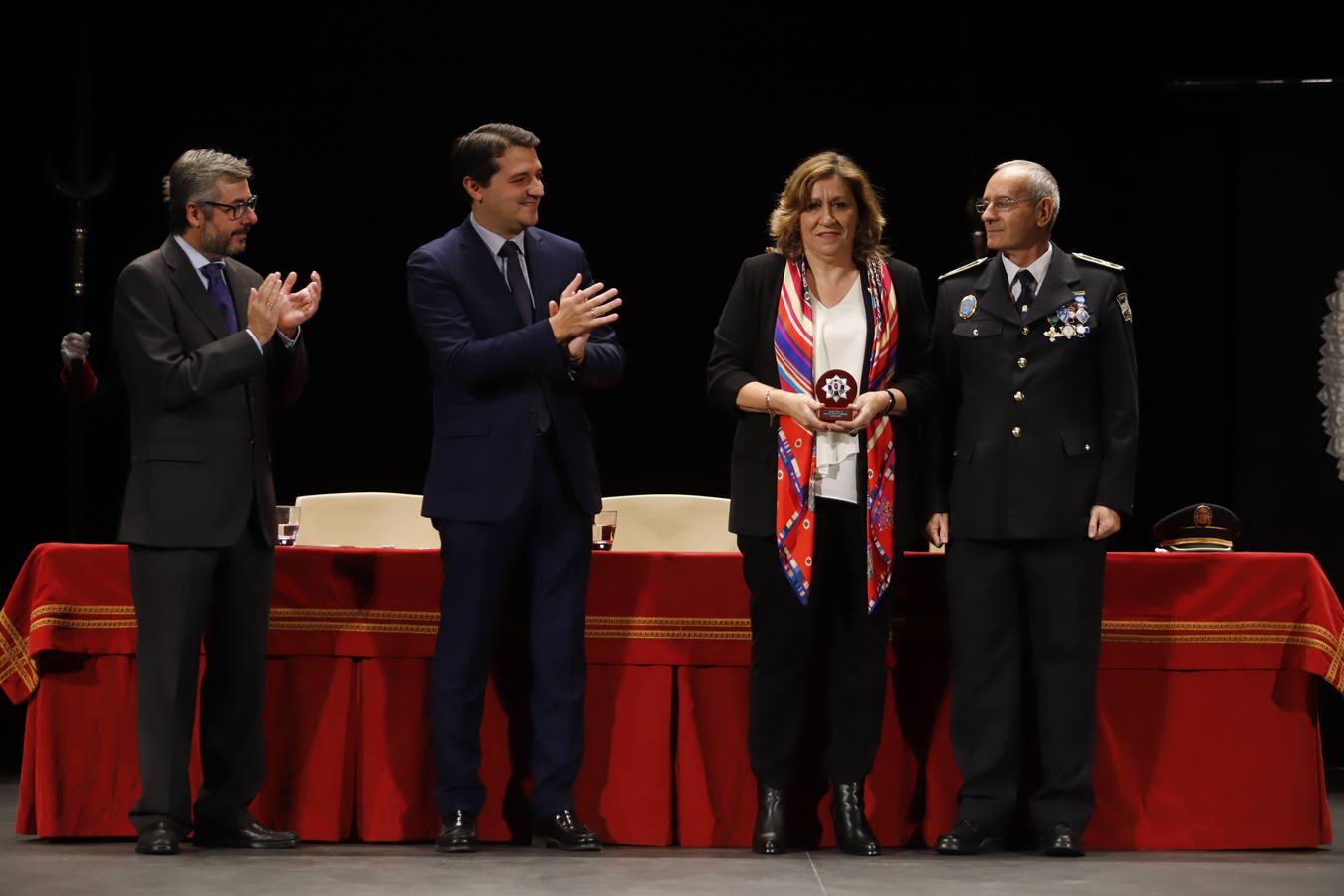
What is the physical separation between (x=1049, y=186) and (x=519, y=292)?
1.28m

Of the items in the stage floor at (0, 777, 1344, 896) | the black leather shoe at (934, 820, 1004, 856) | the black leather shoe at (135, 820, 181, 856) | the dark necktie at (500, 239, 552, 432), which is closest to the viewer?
the stage floor at (0, 777, 1344, 896)

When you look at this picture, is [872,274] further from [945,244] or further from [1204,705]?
[945,244]

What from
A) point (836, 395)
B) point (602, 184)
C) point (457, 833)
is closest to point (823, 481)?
point (836, 395)

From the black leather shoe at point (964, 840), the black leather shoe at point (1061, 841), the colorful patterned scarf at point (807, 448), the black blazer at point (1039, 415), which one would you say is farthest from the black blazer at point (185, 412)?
the black leather shoe at point (1061, 841)

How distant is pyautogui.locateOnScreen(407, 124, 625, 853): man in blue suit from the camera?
3.88m

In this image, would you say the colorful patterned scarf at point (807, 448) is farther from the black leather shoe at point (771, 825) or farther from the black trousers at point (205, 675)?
the black trousers at point (205, 675)

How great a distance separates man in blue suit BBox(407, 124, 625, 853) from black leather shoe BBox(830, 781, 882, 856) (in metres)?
0.57

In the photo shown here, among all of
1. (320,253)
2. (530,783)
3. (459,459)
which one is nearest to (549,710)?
(530,783)

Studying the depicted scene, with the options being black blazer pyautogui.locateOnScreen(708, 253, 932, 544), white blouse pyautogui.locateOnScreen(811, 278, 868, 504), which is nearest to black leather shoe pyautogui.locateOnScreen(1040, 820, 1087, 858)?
black blazer pyautogui.locateOnScreen(708, 253, 932, 544)

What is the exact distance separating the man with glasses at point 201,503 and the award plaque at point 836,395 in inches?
47.5

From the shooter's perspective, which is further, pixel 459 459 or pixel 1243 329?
pixel 1243 329

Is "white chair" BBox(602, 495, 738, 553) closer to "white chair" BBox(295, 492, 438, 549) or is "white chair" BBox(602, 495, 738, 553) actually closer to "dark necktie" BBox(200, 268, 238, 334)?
"white chair" BBox(295, 492, 438, 549)

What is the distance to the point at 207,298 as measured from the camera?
13.1 ft

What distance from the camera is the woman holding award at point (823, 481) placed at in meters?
3.88
